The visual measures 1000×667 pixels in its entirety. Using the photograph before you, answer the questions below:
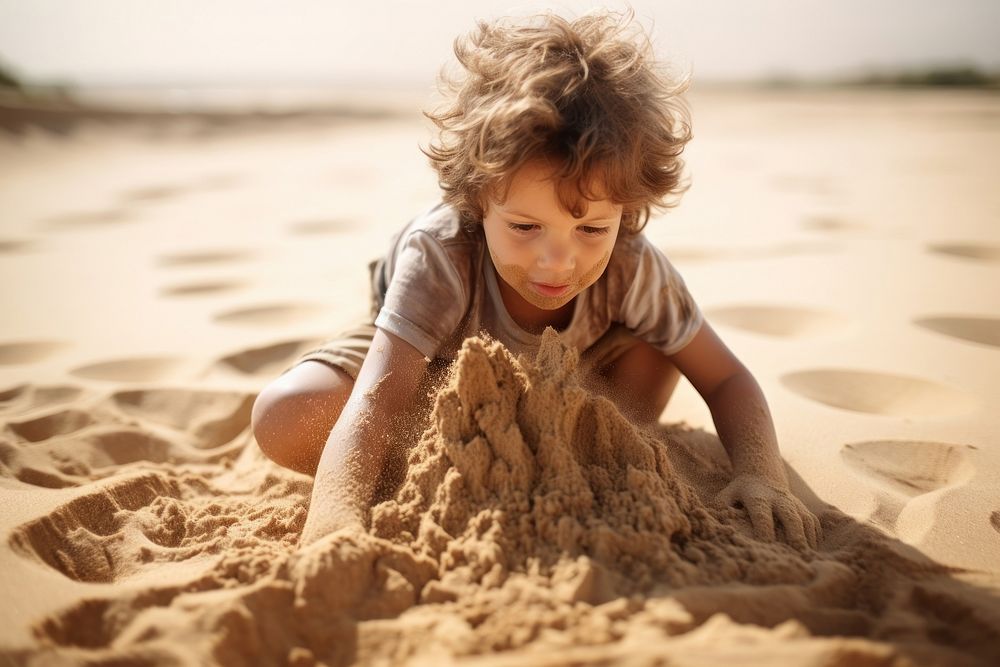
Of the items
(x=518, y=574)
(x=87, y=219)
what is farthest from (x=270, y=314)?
(x=87, y=219)

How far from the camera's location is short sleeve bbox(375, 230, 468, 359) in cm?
171

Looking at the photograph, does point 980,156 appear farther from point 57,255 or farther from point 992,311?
point 57,255

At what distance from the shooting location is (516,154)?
1.54 m

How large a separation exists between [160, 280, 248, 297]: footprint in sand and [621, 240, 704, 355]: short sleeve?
208 cm

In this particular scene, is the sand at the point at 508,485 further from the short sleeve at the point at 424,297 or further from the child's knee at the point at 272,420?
the short sleeve at the point at 424,297

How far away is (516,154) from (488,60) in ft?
1.08

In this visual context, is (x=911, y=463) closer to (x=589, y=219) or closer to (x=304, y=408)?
(x=589, y=219)

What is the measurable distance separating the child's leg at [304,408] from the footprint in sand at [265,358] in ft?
1.98

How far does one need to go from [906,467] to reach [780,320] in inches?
42.2

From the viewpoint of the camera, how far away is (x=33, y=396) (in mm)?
2191

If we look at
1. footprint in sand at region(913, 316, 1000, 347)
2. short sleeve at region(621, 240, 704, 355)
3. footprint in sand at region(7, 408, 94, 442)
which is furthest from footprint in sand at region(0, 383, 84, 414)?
footprint in sand at region(913, 316, 1000, 347)

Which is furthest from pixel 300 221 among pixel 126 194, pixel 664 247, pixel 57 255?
pixel 664 247

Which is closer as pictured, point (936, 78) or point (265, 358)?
point (265, 358)

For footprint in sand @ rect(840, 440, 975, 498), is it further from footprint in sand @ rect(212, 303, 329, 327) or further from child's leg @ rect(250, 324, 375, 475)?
footprint in sand @ rect(212, 303, 329, 327)
